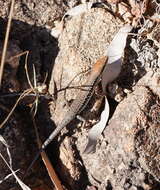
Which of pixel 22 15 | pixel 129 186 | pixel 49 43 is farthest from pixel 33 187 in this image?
pixel 22 15

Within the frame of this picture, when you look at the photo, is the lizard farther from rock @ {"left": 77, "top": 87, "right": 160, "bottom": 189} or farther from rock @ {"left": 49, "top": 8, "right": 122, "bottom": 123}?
rock @ {"left": 77, "top": 87, "right": 160, "bottom": 189}

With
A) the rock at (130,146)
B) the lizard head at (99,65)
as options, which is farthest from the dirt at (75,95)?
the lizard head at (99,65)

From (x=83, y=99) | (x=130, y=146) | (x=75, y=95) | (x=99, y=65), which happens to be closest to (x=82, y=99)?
(x=83, y=99)

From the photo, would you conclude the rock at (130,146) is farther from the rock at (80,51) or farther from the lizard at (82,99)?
the rock at (80,51)

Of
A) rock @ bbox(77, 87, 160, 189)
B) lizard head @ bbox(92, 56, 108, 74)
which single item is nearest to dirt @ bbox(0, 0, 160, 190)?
rock @ bbox(77, 87, 160, 189)

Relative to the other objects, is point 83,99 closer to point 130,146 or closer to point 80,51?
point 80,51
